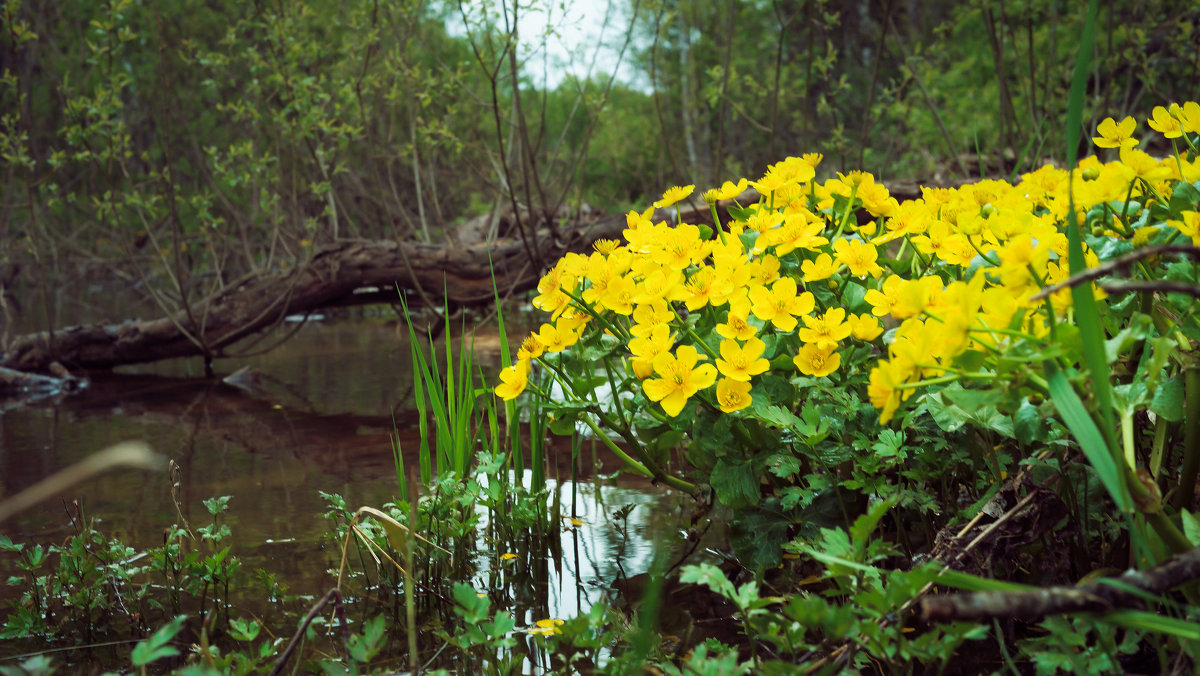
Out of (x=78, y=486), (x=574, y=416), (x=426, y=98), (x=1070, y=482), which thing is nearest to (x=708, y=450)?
(x=574, y=416)

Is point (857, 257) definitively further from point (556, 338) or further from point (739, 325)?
point (556, 338)

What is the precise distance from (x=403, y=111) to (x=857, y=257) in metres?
8.90

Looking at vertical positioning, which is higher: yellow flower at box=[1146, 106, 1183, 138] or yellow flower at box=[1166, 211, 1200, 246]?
yellow flower at box=[1146, 106, 1183, 138]

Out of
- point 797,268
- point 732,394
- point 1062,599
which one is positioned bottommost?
point 1062,599

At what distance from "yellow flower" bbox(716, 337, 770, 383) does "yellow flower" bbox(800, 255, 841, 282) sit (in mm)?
214

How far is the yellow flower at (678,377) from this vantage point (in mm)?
1402

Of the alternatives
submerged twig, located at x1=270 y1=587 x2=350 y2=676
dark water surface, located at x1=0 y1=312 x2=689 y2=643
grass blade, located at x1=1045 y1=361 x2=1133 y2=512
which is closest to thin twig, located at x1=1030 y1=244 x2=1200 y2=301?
grass blade, located at x1=1045 y1=361 x2=1133 y2=512

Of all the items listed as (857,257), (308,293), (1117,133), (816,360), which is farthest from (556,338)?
(308,293)

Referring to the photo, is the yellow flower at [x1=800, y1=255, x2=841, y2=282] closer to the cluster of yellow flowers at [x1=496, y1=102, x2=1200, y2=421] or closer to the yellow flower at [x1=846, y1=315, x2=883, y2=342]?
the cluster of yellow flowers at [x1=496, y1=102, x2=1200, y2=421]

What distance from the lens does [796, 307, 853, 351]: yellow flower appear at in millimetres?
1450

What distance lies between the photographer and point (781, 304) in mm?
1510

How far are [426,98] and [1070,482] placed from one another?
4322mm

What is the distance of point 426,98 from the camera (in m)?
4.93

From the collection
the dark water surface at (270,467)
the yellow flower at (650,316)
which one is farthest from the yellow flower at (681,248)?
the dark water surface at (270,467)
